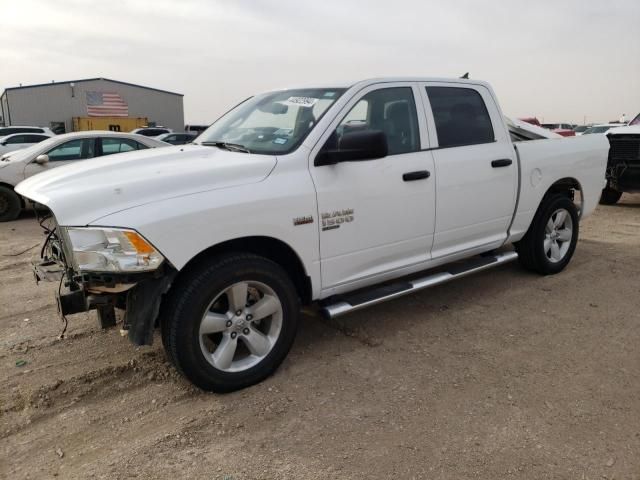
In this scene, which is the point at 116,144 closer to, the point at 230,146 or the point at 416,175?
the point at 230,146

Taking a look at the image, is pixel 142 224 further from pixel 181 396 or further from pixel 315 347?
pixel 315 347

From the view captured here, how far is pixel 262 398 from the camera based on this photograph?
3.15 metres

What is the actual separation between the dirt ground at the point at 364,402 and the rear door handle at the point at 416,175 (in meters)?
1.22

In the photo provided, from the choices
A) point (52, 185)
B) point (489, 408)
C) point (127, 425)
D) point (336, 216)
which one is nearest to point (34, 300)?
point (52, 185)

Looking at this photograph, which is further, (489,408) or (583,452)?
(489,408)

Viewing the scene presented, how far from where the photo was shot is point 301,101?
3.85m

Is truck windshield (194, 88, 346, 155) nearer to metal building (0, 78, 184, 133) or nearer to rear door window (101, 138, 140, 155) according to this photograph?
rear door window (101, 138, 140, 155)

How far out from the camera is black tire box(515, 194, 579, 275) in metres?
5.13

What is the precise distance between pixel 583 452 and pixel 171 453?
6.88ft

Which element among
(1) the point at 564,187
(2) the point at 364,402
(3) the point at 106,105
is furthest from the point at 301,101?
(3) the point at 106,105

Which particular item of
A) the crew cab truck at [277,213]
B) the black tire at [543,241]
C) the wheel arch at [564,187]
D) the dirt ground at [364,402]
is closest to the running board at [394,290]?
the crew cab truck at [277,213]

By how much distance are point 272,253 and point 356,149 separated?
88cm

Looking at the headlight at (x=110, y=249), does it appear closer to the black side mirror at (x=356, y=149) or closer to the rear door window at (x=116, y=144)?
the black side mirror at (x=356, y=149)

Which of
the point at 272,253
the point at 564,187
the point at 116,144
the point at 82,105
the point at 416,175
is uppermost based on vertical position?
the point at 82,105
